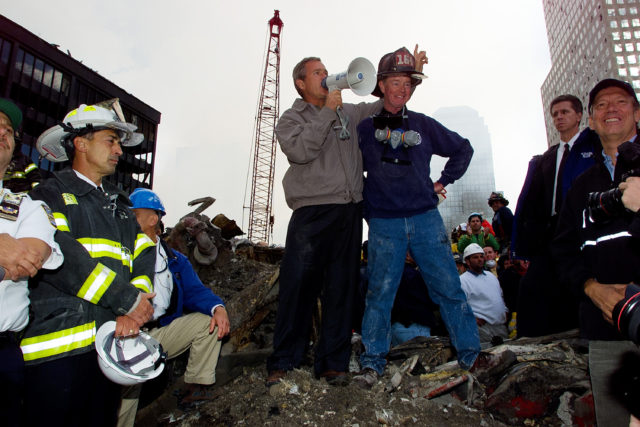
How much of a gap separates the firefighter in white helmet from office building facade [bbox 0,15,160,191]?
25.9 metres

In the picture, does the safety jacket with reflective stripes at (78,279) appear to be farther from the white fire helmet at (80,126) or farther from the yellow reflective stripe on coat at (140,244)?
the white fire helmet at (80,126)

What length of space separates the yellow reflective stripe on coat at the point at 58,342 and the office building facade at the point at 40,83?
86.8 feet

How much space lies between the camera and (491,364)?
2688mm

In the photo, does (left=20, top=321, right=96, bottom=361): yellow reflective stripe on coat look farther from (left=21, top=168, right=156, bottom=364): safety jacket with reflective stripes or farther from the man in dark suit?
the man in dark suit

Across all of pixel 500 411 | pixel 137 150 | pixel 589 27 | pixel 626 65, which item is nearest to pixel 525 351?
pixel 500 411

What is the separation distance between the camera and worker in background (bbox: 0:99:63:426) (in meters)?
1.51

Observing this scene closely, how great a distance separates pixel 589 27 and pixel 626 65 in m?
16.6

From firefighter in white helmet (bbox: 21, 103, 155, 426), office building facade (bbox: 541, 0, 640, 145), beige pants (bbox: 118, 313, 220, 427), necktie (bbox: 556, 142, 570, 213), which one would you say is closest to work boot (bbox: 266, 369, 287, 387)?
beige pants (bbox: 118, 313, 220, 427)

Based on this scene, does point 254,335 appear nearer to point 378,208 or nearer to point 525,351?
point 378,208

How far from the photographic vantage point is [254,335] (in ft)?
13.6

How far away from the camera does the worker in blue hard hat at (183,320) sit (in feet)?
9.85

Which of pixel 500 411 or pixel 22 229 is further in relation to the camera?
pixel 500 411

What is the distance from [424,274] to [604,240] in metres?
1.34

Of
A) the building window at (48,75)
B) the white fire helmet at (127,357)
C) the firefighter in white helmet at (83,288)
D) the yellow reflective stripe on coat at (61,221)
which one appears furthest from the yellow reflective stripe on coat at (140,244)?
the building window at (48,75)
